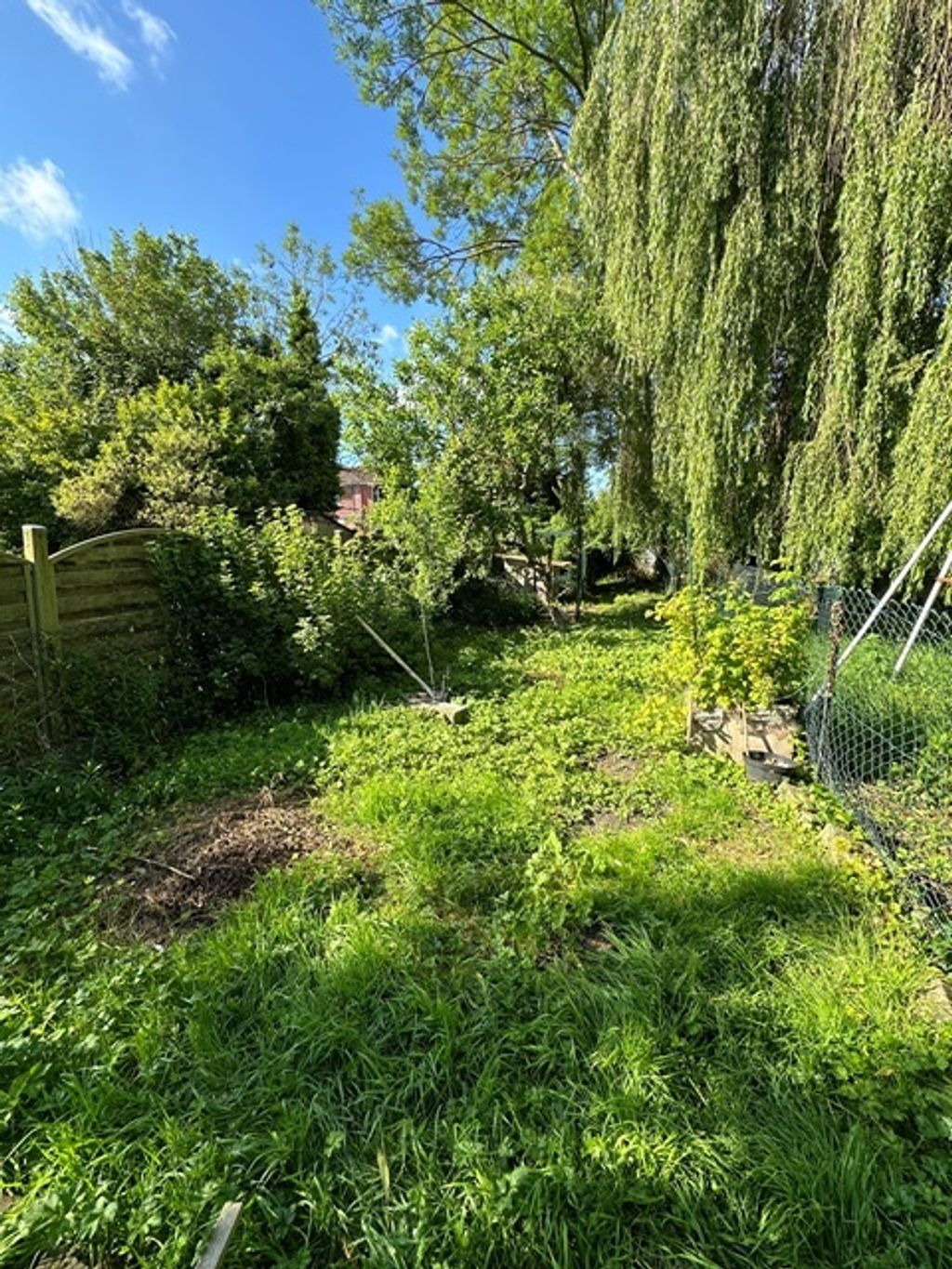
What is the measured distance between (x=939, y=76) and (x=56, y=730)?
7429mm

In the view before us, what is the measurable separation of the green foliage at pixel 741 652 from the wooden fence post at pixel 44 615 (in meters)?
4.13

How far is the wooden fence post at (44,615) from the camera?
12.0 feet

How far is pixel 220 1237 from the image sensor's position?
113 cm

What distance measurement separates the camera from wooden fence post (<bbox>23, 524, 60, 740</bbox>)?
12.0 feet

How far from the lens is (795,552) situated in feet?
16.6

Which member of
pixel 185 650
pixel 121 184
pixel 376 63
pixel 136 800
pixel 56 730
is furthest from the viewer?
pixel 121 184

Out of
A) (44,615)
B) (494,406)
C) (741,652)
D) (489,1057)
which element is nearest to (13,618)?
(44,615)

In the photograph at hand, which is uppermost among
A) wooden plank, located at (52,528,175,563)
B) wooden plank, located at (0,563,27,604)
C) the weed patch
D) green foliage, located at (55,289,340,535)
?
green foliage, located at (55,289,340,535)

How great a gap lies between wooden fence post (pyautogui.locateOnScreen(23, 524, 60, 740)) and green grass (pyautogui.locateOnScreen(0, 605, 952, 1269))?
1.17 m

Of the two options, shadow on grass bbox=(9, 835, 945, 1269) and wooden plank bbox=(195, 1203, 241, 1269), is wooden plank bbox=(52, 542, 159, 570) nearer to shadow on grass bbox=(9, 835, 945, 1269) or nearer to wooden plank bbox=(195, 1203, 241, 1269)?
shadow on grass bbox=(9, 835, 945, 1269)

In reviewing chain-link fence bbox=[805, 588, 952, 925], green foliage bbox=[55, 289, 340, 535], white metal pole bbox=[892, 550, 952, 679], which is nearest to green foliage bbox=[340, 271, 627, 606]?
green foliage bbox=[55, 289, 340, 535]

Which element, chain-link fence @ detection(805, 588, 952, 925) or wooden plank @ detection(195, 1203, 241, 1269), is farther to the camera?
chain-link fence @ detection(805, 588, 952, 925)

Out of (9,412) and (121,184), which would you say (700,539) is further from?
(121,184)

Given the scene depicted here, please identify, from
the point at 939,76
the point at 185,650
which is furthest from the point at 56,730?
the point at 939,76
